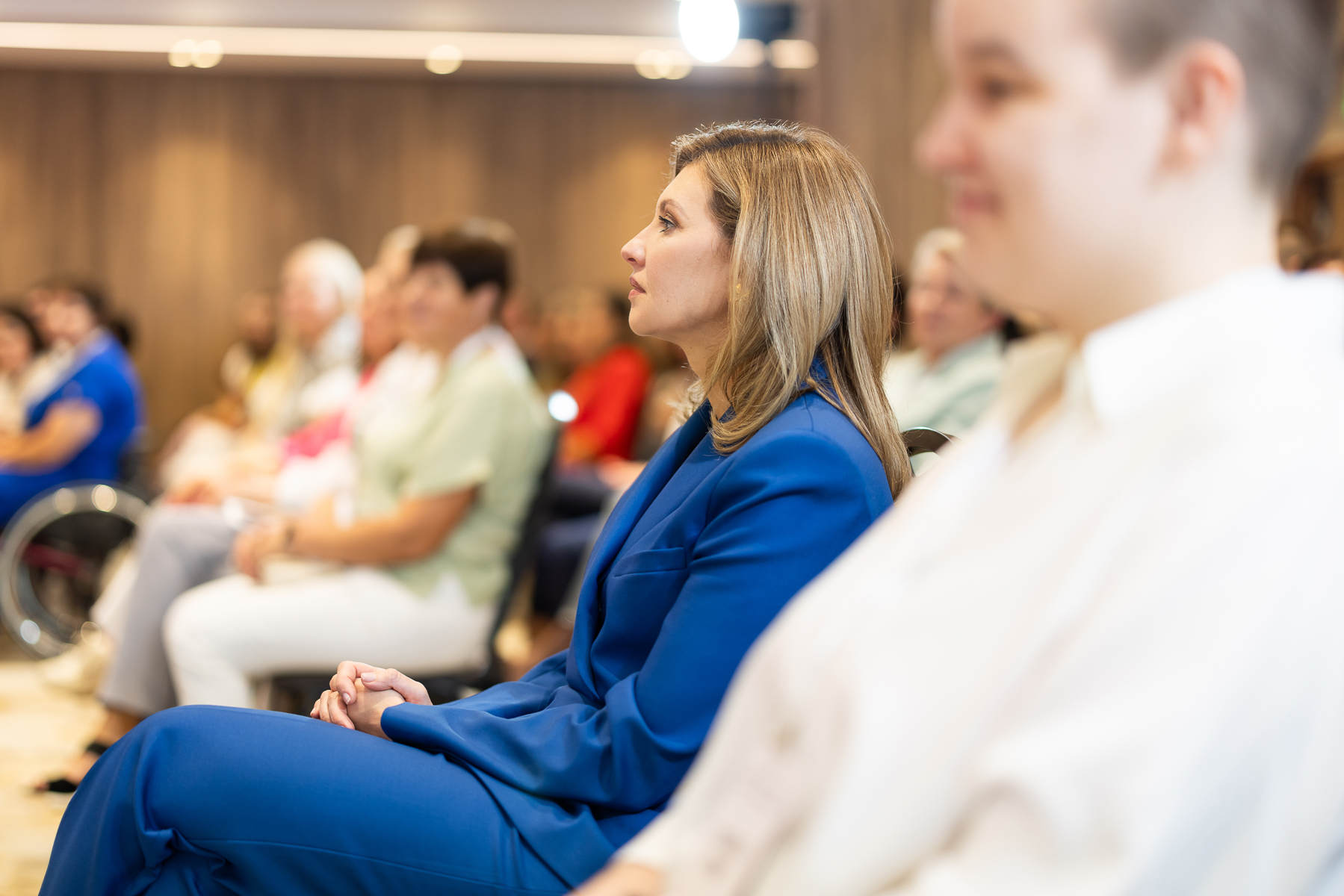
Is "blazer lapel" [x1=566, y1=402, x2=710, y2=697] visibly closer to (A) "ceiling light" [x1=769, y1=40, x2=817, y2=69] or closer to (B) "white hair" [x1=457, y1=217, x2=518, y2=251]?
(B) "white hair" [x1=457, y1=217, x2=518, y2=251]

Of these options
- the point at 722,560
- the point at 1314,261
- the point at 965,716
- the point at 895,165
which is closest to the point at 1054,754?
the point at 965,716

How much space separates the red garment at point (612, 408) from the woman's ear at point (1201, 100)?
15.1 feet

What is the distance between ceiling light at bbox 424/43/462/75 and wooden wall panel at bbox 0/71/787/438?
0.19 meters

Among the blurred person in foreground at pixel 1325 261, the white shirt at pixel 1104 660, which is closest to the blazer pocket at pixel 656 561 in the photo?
the white shirt at pixel 1104 660

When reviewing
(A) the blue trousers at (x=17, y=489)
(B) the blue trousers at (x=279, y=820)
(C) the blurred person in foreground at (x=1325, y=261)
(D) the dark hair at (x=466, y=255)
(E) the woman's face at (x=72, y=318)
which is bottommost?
(A) the blue trousers at (x=17, y=489)

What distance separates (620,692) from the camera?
1049 millimetres

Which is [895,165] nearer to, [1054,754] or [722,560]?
[722,560]

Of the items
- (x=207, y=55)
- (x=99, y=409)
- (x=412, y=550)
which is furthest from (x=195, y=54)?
(x=412, y=550)

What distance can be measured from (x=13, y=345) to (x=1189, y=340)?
556cm

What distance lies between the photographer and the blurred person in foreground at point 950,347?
8.90 ft

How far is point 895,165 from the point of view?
4.37 metres

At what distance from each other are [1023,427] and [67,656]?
410 cm

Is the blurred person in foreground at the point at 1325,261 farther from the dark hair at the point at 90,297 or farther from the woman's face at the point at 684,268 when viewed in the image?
the dark hair at the point at 90,297

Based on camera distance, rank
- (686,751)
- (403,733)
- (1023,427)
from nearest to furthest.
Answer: (1023,427)
(686,751)
(403,733)
